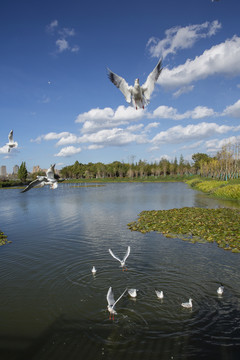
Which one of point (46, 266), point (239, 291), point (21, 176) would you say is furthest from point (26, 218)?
point (21, 176)

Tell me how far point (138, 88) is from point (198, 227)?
9701mm

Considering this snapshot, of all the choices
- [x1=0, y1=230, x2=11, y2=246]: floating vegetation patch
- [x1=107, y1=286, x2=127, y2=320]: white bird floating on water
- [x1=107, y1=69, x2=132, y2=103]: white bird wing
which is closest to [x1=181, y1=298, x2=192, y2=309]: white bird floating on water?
[x1=107, y1=286, x2=127, y2=320]: white bird floating on water

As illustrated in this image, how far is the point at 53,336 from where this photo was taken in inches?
222

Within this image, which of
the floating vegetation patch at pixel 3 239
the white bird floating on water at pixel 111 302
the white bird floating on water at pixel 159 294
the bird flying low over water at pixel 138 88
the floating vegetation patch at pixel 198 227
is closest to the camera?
the white bird floating on water at pixel 111 302

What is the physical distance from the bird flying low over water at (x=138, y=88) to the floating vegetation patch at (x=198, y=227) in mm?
7559

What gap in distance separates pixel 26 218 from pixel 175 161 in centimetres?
11752

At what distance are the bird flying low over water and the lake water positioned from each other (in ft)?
17.8

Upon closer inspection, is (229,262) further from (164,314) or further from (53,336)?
(53,336)

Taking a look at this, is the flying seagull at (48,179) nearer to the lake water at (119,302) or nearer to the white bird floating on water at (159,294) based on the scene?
the lake water at (119,302)

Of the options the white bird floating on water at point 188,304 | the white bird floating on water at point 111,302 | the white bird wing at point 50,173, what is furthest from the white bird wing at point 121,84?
the white bird floating on water at point 188,304

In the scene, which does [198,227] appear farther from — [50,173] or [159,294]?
[50,173]

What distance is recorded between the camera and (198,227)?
45.1 ft

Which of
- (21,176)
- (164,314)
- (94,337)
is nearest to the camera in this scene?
(94,337)

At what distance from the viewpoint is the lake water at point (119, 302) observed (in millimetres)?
5270
